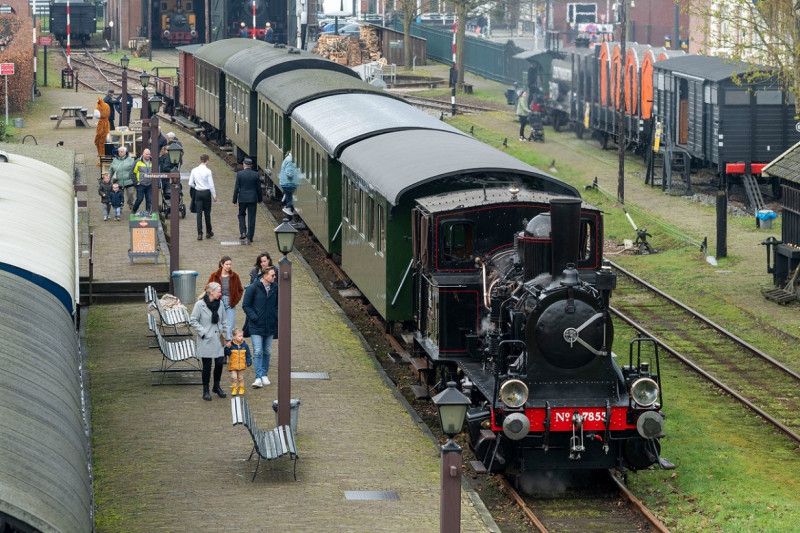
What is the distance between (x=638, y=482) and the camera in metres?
13.8

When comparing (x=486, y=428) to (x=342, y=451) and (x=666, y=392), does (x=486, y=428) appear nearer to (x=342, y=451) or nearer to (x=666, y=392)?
(x=342, y=451)

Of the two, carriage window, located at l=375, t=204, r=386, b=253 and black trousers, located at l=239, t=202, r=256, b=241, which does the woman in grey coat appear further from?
black trousers, located at l=239, t=202, r=256, b=241

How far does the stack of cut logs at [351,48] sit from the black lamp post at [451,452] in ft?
166

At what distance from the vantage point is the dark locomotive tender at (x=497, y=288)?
42.0 feet

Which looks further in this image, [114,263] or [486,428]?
[114,263]

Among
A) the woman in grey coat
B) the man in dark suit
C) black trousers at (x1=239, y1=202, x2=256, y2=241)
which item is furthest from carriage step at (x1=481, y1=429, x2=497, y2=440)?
black trousers at (x1=239, y1=202, x2=256, y2=241)

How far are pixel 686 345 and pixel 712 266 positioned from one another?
5.87 m

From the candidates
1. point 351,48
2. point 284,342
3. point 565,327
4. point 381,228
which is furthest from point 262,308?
point 351,48

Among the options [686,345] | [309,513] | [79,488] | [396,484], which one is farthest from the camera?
[686,345]

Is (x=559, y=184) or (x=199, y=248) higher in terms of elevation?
(x=559, y=184)

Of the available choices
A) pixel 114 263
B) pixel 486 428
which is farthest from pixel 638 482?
pixel 114 263

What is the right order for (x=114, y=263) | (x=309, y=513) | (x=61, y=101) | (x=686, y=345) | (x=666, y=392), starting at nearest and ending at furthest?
1. (x=309, y=513)
2. (x=666, y=392)
3. (x=686, y=345)
4. (x=114, y=263)
5. (x=61, y=101)

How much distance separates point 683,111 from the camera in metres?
35.6

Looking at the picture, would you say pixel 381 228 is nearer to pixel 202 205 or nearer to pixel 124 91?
pixel 202 205
